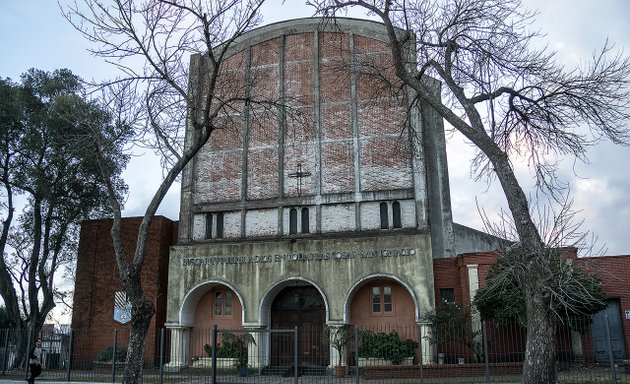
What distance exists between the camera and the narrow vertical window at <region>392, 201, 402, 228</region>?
1078 inches

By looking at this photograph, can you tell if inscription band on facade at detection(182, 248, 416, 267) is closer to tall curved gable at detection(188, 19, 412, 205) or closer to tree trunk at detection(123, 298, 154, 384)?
tall curved gable at detection(188, 19, 412, 205)

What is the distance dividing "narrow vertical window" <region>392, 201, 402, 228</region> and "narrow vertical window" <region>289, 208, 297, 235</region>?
183 inches

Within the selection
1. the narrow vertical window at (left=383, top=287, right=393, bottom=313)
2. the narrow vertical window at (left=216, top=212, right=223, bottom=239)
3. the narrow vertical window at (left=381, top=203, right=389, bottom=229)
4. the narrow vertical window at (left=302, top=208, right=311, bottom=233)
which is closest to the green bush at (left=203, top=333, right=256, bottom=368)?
the narrow vertical window at (left=216, top=212, right=223, bottom=239)

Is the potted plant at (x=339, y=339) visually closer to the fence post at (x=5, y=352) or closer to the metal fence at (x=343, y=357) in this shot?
the metal fence at (x=343, y=357)

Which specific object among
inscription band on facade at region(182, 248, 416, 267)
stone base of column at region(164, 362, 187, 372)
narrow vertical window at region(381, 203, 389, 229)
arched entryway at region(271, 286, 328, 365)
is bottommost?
stone base of column at region(164, 362, 187, 372)

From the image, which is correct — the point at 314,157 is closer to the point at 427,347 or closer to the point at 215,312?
the point at 215,312

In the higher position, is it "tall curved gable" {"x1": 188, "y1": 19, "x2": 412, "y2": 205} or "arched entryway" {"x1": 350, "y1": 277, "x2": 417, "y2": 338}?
"tall curved gable" {"x1": 188, "y1": 19, "x2": 412, "y2": 205}

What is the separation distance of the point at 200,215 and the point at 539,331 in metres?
22.2

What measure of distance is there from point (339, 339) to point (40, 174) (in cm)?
1510

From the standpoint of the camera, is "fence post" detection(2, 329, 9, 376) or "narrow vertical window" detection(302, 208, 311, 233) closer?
"fence post" detection(2, 329, 9, 376)

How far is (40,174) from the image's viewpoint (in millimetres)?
27250

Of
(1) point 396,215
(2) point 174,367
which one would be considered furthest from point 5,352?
(1) point 396,215

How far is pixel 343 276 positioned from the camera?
25969 millimetres

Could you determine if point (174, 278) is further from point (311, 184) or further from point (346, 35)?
point (346, 35)
